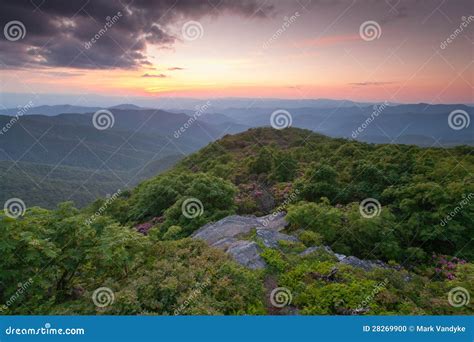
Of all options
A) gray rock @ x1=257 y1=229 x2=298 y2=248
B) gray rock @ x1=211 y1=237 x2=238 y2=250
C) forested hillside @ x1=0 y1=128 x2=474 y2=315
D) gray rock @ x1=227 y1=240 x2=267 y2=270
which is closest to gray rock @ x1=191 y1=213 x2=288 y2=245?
gray rock @ x1=211 y1=237 x2=238 y2=250

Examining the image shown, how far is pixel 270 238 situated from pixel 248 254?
1.78 m

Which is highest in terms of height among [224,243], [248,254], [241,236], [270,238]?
[241,236]

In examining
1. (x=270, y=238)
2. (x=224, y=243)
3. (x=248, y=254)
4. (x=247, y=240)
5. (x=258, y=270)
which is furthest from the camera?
(x=270, y=238)

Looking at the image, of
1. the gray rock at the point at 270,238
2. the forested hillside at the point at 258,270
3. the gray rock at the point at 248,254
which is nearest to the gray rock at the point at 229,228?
the gray rock at the point at 270,238

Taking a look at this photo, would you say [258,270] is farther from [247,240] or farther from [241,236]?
[241,236]

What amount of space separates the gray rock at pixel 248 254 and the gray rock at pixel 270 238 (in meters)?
0.77

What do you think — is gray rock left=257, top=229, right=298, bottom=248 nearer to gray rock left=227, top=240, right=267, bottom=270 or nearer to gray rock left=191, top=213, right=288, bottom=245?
gray rock left=191, top=213, right=288, bottom=245

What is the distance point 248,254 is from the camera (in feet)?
29.6

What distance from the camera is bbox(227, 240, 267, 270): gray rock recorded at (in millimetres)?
8617

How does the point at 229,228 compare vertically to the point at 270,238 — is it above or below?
above

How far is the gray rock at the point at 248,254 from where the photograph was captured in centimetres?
862

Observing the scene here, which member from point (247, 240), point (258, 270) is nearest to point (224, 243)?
point (247, 240)

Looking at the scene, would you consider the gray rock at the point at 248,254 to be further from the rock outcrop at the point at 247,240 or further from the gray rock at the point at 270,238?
the gray rock at the point at 270,238

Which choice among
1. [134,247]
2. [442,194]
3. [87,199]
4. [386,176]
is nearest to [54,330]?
[134,247]
